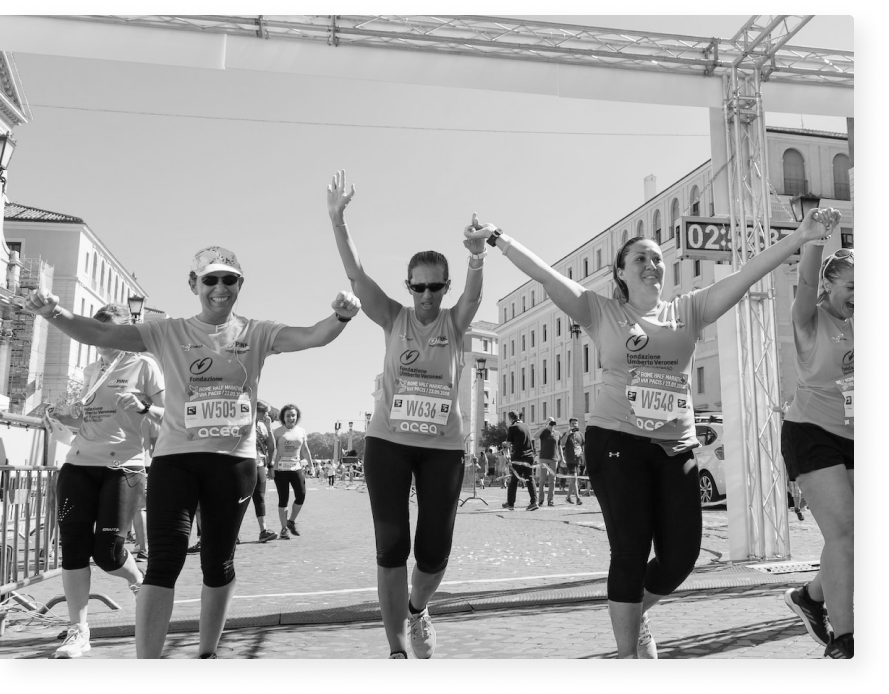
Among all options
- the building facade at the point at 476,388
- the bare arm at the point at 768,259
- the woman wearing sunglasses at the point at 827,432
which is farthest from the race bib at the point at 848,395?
the building facade at the point at 476,388

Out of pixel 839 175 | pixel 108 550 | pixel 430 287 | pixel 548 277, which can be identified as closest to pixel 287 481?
pixel 108 550

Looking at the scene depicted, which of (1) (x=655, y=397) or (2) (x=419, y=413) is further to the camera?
(2) (x=419, y=413)

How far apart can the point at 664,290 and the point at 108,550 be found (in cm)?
4395

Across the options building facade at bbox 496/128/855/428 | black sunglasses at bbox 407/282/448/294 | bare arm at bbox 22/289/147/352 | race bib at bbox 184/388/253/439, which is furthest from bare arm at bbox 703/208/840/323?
building facade at bbox 496/128/855/428

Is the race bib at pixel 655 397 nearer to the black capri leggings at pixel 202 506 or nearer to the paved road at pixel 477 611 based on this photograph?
the paved road at pixel 477 611

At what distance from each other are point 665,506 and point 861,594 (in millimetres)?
973

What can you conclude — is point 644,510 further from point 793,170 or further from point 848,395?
point 793,170

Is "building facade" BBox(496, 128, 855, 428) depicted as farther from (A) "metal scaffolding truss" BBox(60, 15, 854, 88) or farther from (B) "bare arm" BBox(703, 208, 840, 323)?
(B) "bare arm" BBox(703, 208, 840, 323)

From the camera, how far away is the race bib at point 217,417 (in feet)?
11.7

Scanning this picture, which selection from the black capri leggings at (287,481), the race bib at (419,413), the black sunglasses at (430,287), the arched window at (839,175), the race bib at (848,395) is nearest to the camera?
the race bib at (848,395)

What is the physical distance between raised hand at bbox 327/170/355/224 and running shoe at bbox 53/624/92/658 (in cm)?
252

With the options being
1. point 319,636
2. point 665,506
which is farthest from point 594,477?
point 319,636

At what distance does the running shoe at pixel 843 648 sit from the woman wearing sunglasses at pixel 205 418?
8.64 ft

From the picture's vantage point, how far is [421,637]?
12.9 ft
